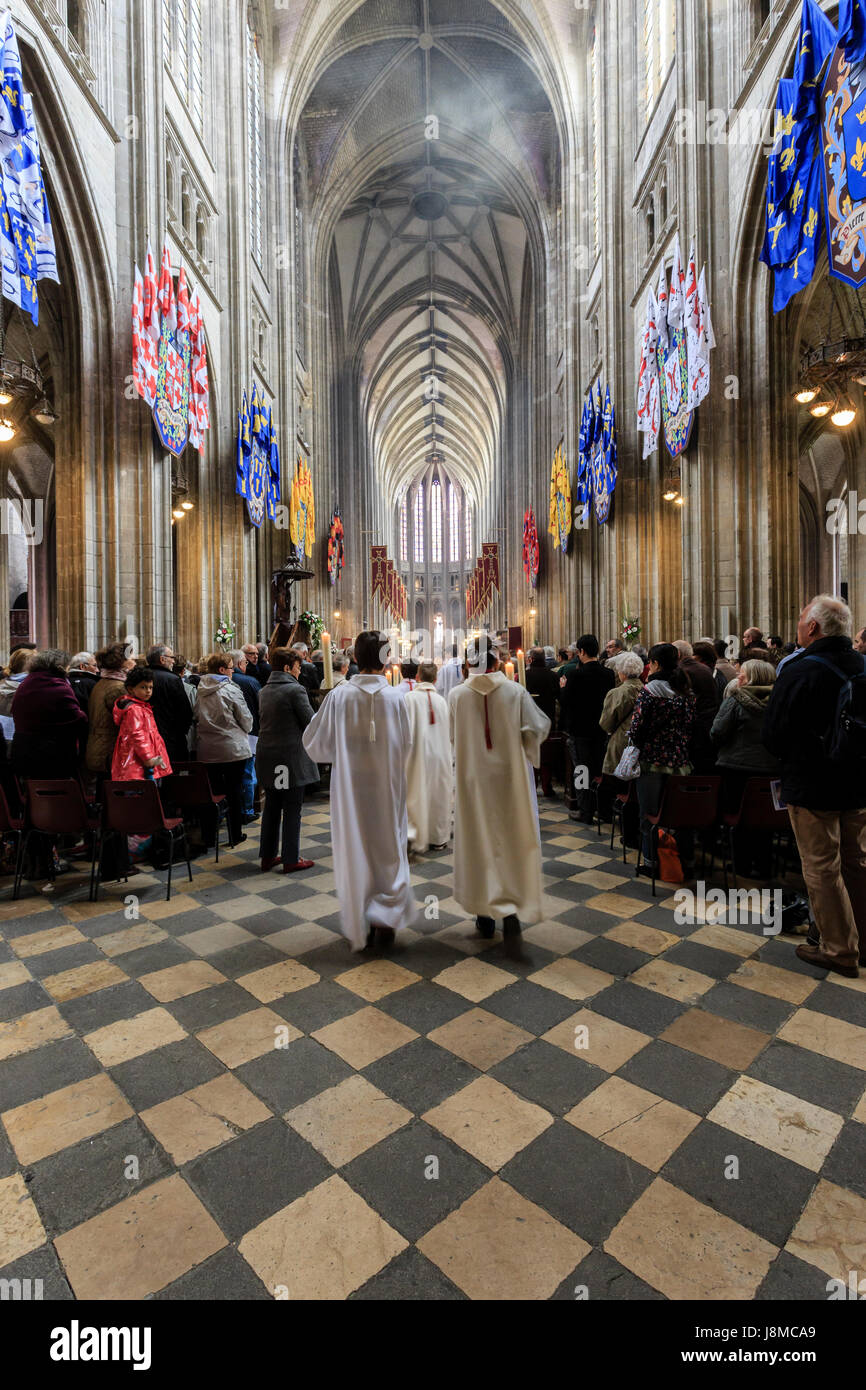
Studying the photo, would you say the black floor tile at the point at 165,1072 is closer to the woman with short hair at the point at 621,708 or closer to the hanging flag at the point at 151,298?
the woman with short hair at the point at 621,708

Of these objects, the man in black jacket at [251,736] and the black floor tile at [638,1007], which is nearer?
the black floor tile at [638,1007]

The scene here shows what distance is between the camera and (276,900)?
13.6ft

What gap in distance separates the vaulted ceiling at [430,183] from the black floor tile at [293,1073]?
79.5 feet

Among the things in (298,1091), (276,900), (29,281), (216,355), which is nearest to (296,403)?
(216,355)

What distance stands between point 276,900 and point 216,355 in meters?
11.1

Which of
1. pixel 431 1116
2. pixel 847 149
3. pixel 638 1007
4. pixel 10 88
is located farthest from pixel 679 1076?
pixel 10 88

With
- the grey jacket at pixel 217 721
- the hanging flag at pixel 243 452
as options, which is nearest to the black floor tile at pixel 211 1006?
the grey jacket at pixel 217 721

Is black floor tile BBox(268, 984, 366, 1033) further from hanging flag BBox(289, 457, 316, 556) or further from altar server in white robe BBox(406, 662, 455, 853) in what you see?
hanging flag BBox(289, 457, 316, 556)

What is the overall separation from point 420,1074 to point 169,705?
3.71m

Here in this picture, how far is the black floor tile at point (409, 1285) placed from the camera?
1511mm

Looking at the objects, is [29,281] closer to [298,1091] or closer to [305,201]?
[298,1091]

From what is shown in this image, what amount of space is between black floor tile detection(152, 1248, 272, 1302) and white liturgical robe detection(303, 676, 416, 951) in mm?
1836

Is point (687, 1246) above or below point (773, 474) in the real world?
below

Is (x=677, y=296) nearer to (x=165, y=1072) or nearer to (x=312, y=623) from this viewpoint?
(x=312, y=623)
